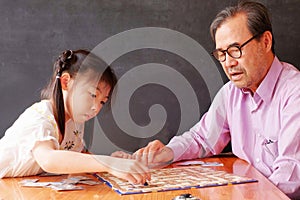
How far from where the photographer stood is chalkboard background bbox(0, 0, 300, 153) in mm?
2465

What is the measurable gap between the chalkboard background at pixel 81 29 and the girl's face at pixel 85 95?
61 centimetres

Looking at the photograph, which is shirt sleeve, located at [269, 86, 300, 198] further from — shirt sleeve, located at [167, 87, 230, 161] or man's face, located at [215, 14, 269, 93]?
shirt sleeve, located at [167, 87, 230, 161]

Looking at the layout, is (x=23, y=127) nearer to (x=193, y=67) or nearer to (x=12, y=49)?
(x=12, y=49)

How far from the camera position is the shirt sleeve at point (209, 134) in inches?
88.2

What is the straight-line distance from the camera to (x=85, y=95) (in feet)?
6.18

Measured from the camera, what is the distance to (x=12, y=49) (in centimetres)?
247

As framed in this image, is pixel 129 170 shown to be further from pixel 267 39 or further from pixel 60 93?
pixel 267 39

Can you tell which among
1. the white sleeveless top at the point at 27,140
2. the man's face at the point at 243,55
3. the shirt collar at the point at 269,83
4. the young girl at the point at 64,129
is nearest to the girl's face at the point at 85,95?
the young girl at the point at 64,129

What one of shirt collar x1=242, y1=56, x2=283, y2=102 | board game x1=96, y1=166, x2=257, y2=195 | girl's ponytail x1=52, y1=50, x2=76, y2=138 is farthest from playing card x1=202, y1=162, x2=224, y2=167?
girl's ponytail x1=52, y1=50, x2=76, y2=138

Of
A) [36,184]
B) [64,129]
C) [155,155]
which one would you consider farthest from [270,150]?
[36,184]

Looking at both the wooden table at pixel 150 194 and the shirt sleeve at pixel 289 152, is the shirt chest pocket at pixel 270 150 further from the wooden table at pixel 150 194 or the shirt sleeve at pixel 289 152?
the wooden table at pixel 150 194

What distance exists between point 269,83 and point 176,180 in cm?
69

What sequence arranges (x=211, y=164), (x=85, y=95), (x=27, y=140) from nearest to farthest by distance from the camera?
(x=27, y=140)
(x=85, y=95)
(x=211, y=164)

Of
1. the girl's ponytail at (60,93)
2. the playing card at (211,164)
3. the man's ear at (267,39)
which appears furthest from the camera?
the man's ear at (267,39)
